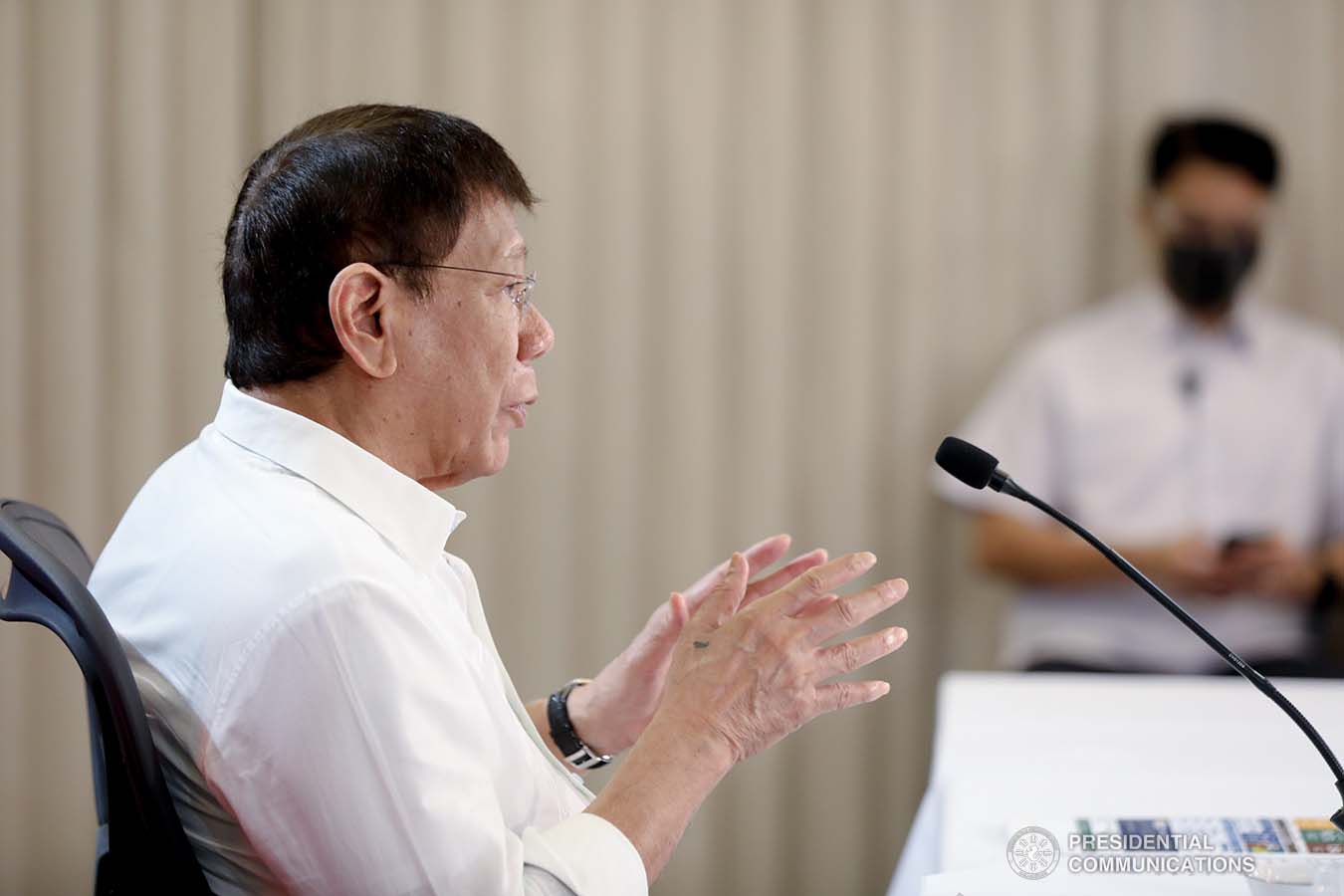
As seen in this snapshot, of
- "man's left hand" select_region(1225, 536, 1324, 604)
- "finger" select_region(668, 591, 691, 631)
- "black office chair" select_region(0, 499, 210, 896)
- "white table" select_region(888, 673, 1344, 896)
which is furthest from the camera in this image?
"man's left hand" select_region(1225, 536, 1324, 604)

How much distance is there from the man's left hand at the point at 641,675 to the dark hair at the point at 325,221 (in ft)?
1.60

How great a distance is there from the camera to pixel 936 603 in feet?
9.95

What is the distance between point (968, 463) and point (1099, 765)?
20.7 inches

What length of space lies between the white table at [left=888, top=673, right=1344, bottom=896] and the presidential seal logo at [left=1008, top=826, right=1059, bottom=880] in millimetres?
13

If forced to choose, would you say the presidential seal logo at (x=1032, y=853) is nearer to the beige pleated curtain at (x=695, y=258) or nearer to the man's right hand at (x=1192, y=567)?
the man's right hand at (x=1192, y=567)

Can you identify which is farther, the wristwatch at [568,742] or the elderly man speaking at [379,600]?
the wristwatch at [568,742]

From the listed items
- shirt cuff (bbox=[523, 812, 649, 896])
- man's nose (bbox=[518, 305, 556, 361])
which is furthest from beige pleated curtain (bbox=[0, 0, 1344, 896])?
shirt cuff (bbox=[523, 812, 649, 896])

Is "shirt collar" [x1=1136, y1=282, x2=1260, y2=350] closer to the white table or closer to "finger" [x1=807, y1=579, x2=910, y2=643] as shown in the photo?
the white table

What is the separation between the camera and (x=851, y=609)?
1.19m

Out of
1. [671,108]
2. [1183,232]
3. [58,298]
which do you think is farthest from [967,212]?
[58,298]

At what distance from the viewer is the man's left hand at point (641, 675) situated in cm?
150

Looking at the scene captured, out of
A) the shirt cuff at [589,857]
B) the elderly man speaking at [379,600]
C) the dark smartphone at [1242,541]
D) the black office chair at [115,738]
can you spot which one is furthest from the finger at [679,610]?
the dark smartphone at [1242,541]

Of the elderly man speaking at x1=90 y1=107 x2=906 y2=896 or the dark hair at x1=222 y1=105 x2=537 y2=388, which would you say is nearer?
the elderly man speaking at x1=90 y1=107 x2=906 y2=896

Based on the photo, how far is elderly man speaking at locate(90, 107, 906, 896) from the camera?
99 centimetres
